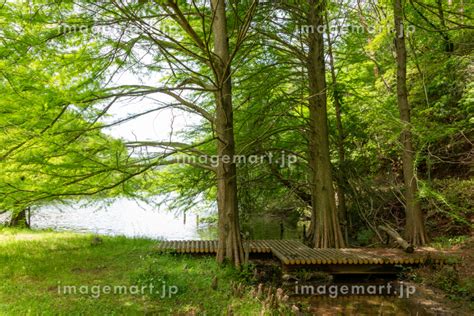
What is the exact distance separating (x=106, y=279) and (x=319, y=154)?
622cm

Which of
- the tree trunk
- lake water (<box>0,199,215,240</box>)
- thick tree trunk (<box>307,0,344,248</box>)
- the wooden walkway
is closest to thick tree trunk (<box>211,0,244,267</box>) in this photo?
the wooden walkway

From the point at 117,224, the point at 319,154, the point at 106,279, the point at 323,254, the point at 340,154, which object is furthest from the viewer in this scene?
the point at 117,224

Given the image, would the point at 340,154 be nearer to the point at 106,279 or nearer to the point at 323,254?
the point at 323,254

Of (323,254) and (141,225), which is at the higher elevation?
(141,225)

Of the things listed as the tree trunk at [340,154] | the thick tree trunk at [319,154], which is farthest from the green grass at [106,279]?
the tree trunk at [340,154]

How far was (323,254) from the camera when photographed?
8.50 meters

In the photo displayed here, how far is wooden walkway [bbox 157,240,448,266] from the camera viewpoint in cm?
802

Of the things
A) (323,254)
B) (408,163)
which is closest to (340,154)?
(408,163)

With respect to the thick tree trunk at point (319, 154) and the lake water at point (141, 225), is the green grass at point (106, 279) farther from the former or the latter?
the lake water at point (141, 225)

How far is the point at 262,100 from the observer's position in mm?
10750

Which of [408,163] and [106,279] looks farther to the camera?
[408,163]

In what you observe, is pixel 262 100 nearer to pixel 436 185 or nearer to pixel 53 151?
pixel 436 185

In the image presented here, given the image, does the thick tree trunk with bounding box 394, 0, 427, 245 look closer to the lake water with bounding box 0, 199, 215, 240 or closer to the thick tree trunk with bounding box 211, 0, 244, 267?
the thick tree trunk with bounding box 211, 0, 244, 267

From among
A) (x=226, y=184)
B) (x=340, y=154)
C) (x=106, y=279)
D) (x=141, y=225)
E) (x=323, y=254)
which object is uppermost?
(x=340, y=154)
